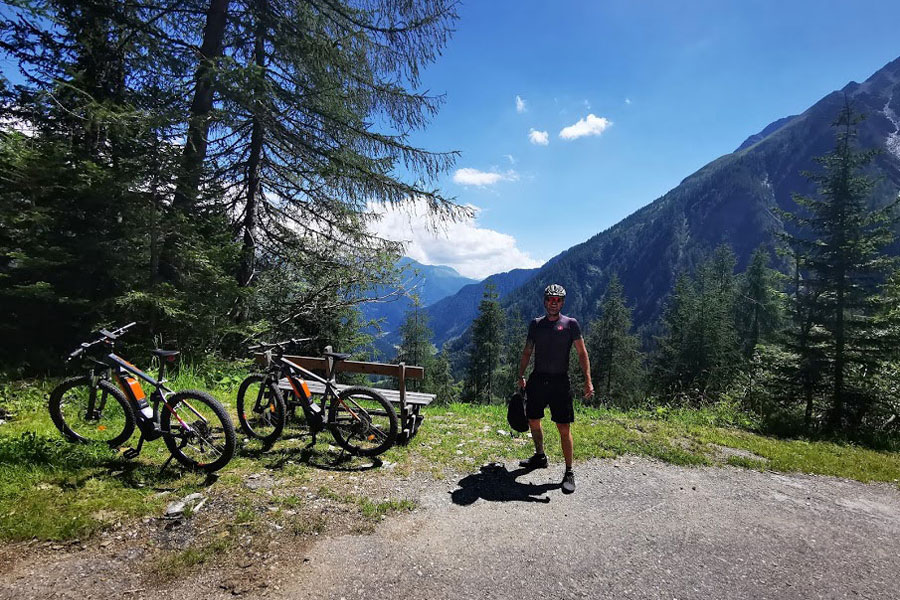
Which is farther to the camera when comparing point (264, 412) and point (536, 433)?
point (264, 412)

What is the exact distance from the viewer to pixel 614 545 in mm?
3904

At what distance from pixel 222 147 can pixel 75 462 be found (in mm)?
9238

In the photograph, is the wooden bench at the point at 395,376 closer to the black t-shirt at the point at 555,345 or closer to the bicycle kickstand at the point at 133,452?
the bicycle kickstand at the point at 133,452

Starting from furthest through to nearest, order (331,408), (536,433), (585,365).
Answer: (536,433) → (331,408) → (585,365)

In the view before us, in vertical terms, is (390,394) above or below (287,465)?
above

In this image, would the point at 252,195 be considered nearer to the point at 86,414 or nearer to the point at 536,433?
the point at 86,414

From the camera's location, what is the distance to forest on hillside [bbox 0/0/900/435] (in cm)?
756

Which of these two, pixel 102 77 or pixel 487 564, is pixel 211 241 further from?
pixel 487 564

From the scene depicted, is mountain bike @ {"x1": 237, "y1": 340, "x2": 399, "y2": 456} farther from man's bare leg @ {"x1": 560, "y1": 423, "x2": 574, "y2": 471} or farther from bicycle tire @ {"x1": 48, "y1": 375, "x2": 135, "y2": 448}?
man's bare leg @ {"x1": 560, "y1": 423, "x2": 574, "y2": 471}

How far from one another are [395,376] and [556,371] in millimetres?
2682

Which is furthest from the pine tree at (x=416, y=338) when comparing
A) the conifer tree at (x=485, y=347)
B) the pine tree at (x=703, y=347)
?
the pine tree at (x=703, y=347)

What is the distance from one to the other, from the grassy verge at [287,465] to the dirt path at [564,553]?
36 cm

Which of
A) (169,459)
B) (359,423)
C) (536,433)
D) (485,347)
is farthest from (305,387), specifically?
(485,347)

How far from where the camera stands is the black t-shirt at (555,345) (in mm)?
5371
